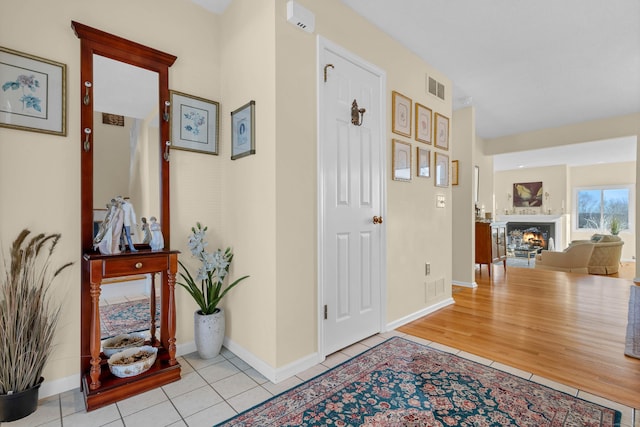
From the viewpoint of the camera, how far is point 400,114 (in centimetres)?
301

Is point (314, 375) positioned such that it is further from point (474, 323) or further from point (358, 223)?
point (474, 323)

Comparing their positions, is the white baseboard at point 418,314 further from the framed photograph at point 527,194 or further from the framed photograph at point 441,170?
the framed photograph at point 527,194

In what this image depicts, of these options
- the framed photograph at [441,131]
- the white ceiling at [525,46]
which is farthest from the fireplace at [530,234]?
the framed photograph at [441,131]

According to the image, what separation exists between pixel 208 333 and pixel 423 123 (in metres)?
2.85

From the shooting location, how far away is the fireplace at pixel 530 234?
9500 mm

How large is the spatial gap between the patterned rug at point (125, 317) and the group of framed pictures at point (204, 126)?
3.86ft

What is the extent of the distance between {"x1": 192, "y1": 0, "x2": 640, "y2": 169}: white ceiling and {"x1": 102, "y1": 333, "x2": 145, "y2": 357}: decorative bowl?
2517 mm

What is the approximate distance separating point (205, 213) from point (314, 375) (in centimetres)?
145

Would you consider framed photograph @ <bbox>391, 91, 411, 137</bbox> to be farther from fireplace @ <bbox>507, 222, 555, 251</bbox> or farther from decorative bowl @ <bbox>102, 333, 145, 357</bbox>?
fireplace @ <bbox>507, 222, 555, 251</bbox>

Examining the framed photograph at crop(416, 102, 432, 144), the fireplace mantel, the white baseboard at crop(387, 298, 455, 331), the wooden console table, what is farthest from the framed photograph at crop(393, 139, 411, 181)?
the fireplace mantel

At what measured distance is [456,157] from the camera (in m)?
4.79

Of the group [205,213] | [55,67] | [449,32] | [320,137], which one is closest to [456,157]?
[449,32]

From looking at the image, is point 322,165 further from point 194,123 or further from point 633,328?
point 633,328

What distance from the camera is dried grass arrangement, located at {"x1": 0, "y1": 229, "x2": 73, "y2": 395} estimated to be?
61.6 inches
